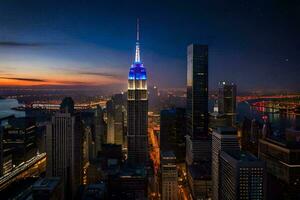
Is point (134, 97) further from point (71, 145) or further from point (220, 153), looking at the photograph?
point (220, 153)

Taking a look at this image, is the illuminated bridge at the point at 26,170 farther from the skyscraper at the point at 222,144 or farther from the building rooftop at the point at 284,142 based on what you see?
the building rooftop at the point at 284,142

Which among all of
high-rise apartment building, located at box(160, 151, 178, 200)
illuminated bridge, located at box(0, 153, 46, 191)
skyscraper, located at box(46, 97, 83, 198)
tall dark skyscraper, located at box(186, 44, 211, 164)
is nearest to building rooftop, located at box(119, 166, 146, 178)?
high-rise apartment building, located at box(160, 151, 178, 200)

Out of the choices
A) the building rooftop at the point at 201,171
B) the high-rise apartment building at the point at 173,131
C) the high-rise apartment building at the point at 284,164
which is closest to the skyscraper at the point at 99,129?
the high-rise apartment building at the point at 173,131

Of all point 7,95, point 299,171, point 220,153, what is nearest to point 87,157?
point 220,153

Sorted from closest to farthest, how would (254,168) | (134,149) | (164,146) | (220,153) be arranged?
(254,168), (220,153), (134,149), (164,146)

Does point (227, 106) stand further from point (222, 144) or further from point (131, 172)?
point (131, 172)

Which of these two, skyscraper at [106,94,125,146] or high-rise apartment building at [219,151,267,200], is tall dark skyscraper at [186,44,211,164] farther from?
high-rise apartment building at [219,151,267,200]
